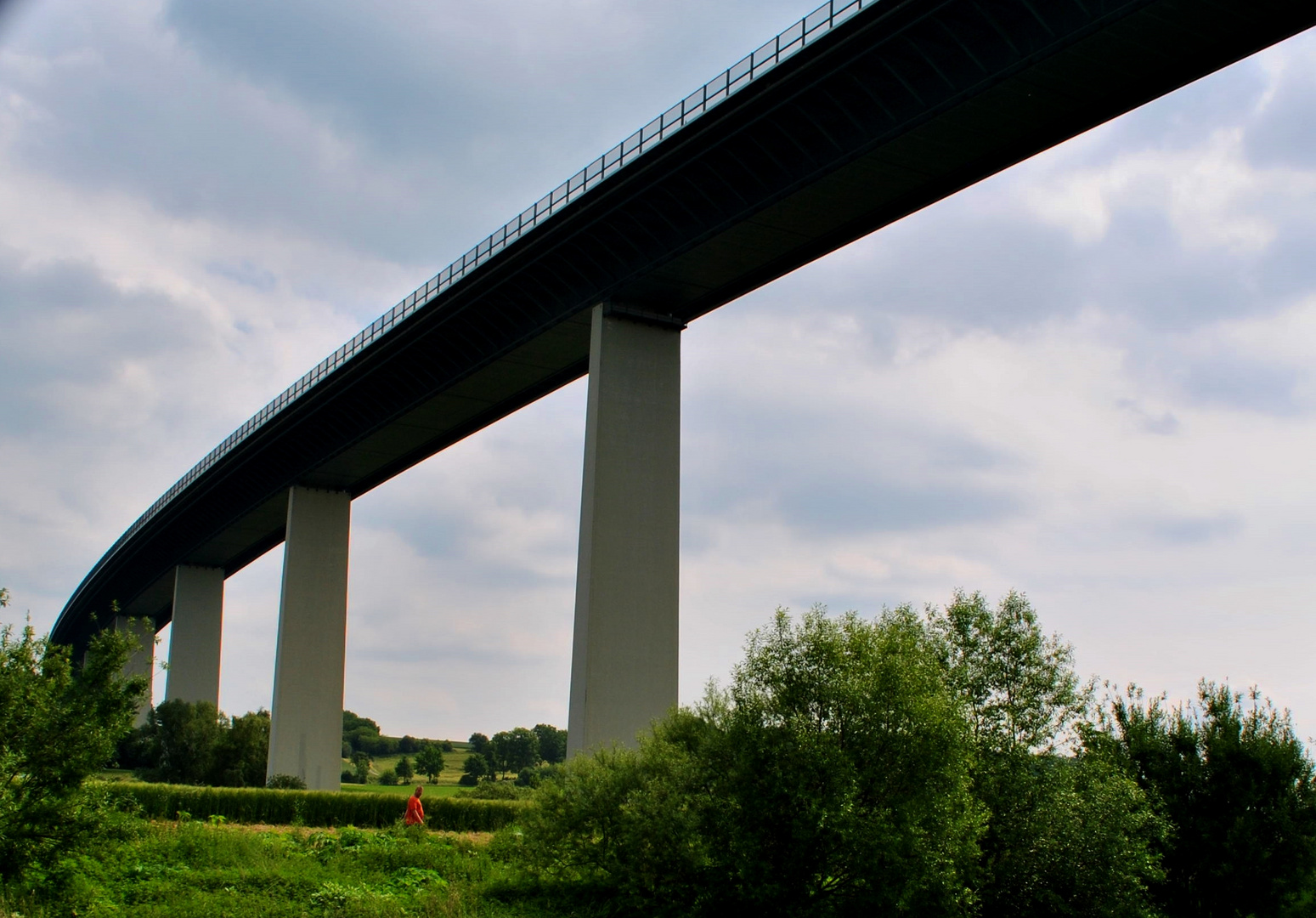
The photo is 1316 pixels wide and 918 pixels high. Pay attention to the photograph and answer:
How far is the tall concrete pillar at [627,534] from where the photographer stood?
38.4 m

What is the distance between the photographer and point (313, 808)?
3666cm

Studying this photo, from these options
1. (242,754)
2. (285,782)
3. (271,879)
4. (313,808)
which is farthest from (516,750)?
(271,879)

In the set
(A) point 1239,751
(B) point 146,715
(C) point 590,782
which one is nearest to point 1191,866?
(A) point 1239,751

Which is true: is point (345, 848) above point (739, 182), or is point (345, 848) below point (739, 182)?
below

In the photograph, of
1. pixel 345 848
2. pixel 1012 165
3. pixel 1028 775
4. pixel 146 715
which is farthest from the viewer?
pixel 146 715

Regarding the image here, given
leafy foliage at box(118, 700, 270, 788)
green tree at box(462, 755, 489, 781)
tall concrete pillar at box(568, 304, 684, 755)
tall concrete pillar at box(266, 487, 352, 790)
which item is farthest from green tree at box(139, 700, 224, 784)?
green tree at box(462, 755, 489, 781)

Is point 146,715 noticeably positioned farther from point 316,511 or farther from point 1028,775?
point 1028,775

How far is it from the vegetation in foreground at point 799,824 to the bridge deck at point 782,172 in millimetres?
12400

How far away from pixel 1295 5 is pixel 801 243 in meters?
15.0

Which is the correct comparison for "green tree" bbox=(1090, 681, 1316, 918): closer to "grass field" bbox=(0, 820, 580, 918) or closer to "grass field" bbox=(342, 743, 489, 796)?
"grass field" bbox=(0, 820, 580, 918)

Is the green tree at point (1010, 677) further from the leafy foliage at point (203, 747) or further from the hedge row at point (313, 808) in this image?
the leafy foliage at point (203, 747)

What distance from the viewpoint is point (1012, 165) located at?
3284 cm

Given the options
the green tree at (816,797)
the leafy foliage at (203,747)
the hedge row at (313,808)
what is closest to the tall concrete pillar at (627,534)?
the hedge row at (313,808)

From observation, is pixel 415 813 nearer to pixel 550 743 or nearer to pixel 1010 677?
pixel 1010 677
